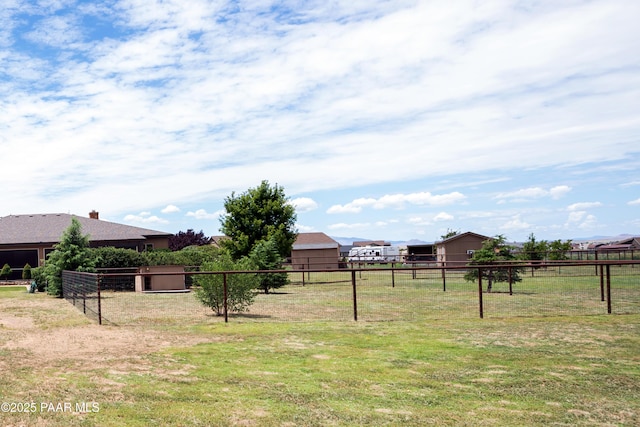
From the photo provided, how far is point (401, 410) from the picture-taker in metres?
7.18

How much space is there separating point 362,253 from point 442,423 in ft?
219

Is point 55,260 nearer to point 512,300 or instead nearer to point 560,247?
point 512,300

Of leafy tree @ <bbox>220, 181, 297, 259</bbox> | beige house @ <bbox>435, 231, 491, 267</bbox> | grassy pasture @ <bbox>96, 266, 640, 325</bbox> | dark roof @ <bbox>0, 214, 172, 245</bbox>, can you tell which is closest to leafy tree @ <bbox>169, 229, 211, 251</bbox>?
dark roof @ <bbox>0, 214, 172, 245</bbox>

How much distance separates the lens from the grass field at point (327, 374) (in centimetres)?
696

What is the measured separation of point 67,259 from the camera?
2783 cm

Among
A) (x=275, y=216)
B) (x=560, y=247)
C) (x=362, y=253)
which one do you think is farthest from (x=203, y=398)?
(x=362, y=253)

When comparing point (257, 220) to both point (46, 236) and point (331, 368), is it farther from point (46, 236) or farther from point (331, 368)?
point (331, 368)

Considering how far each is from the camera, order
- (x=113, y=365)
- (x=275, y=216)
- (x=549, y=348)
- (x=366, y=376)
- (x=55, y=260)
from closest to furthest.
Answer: (x=366, y=376), (x=113, y=365), (x=549, y=348), (x=55, y=260), (x=275, y=216)

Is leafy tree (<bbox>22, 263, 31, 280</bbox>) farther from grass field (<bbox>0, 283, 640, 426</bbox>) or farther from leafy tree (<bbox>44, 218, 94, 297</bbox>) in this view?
grass field (<bbox>0, 283, 640, 426</bbox>)

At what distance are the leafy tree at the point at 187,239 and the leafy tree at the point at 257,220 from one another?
28.2 m

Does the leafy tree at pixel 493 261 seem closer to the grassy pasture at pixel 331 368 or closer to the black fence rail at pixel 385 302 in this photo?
the black fence rail at pixel 385 302

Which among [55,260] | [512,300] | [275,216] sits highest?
[275,216]

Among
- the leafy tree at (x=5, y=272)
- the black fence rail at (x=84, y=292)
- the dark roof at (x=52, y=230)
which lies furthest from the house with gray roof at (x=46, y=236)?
the black fence rail at (x=84, y=292)

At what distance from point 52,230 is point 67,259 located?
16624mm
